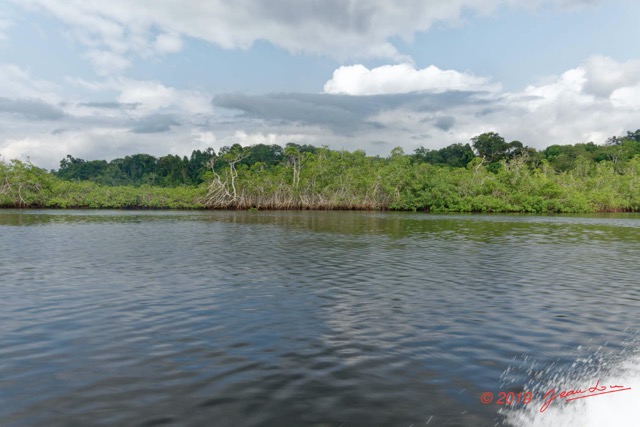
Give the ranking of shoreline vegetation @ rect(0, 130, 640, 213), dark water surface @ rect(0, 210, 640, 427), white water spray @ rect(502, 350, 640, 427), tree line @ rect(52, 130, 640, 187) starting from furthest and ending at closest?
tree line @ rect(52, 130, 640, 187) → shoreline vegetation @ rect(0, 130, 640, 213) → dark water surface @ rect(0, 210, 640, 427) → white water spray @ rect(502, 350, 640, 427)

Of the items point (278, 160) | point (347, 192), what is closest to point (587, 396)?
point (347, 192)

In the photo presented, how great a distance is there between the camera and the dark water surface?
23.7ft

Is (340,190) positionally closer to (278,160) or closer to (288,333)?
(278,160)

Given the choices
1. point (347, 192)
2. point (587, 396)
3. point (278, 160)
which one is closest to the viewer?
point (587, 396)

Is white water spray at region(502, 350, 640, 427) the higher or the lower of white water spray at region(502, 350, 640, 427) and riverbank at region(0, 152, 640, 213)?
the lower

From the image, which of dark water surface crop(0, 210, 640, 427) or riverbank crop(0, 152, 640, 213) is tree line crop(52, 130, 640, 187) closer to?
riverbank crop(0, 152, 640, 213)

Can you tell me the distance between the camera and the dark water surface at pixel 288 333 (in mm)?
7215

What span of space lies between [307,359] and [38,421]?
180 inches

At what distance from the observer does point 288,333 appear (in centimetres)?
1098

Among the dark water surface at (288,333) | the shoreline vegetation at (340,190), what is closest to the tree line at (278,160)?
the shoreline vegetation at (340,190)

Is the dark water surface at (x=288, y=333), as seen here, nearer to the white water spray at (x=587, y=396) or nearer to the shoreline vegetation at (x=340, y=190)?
the white water spray at (x=587, y=396)

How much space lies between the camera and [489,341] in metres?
10.4

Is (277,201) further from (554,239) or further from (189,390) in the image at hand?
(189,390)

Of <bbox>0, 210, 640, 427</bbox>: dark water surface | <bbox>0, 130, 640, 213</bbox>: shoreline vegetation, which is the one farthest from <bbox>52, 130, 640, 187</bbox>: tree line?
<bbox>0, 210, 640, 427</bbox>: dark water surface
